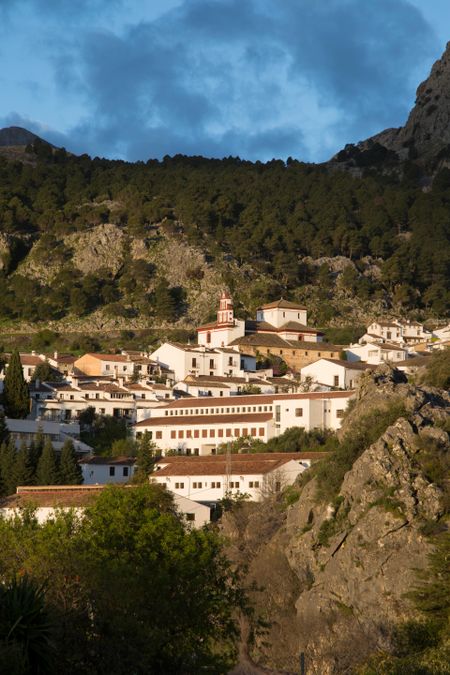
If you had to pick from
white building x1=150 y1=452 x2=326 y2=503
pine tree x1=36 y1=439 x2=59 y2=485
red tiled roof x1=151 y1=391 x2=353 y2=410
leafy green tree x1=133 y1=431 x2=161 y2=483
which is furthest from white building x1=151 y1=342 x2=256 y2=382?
pine tree x1=36 y1=439 x2=59 y2=485

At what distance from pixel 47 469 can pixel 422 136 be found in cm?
13234

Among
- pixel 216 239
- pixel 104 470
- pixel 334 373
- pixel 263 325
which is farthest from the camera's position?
pixel 216 239

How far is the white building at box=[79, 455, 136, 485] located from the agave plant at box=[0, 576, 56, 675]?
4443cm

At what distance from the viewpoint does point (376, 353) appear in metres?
101

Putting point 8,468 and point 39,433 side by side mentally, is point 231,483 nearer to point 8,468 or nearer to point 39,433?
point 8,468

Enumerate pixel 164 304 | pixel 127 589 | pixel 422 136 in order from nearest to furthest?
pixel 127 589 → pixel 164 304 → pixel 422 136

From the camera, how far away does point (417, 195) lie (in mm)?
157125

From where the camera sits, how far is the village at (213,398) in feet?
224

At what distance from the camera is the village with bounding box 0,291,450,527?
68375 millimetres

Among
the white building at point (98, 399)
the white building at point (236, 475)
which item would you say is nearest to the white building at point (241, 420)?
the white building at point (98, 399)

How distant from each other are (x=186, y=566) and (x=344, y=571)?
50.3ft

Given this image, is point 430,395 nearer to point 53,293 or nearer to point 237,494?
point 237,494

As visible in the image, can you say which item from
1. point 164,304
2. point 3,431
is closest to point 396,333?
point 164,304

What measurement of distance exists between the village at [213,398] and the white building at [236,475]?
55 millimetres
